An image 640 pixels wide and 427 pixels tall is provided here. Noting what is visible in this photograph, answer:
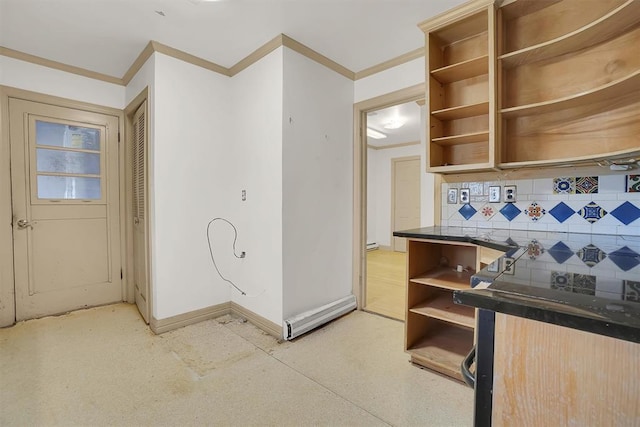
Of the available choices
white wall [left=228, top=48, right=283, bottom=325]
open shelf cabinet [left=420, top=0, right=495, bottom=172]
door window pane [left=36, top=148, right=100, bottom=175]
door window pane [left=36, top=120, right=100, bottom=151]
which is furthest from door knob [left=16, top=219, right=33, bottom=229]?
open shelf cabinet [left=420, top=0, right=495, bottom=172]

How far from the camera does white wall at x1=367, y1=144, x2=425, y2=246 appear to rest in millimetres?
6375

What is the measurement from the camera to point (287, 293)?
7.63 feet

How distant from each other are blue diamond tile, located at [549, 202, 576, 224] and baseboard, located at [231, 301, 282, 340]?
2040 mm

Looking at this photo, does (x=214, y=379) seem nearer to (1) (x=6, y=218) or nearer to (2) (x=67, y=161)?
(1) (x=6, y=218)

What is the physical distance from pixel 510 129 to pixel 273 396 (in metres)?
2.17

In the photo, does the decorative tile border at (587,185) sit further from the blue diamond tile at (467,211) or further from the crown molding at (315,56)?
the crown molding at (315,56)

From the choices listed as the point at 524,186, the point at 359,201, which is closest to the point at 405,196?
the point at 359,201

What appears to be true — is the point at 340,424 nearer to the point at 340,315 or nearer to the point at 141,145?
the point at 340,315

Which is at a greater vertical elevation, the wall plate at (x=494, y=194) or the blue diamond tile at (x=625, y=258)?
the wall plate at (x=494, y=194)

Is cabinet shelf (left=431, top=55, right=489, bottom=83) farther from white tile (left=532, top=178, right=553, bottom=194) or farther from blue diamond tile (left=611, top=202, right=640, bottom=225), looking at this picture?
blue diamond tile (left=611, top=202, right=640, bottom=225)

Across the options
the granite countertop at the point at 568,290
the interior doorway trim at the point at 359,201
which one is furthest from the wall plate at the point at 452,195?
the granite countertop at the point at 568,290

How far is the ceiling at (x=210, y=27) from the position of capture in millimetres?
1932

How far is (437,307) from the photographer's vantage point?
1.92m

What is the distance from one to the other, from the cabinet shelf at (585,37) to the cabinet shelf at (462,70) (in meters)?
0.12
